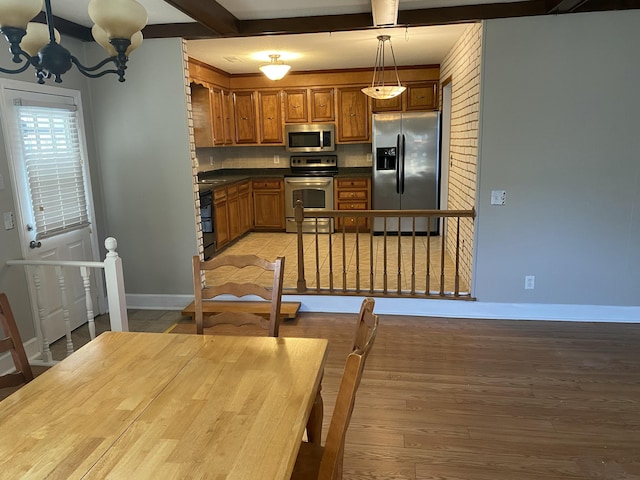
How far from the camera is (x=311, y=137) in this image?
7.27 metres

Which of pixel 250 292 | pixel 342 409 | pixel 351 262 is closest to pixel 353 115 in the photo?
pixel 351 262

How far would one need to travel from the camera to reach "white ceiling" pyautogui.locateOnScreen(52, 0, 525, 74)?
140 inches

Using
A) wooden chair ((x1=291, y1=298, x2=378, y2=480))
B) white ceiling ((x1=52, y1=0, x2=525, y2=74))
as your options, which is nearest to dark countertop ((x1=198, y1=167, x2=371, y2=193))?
white ceiling ((x1=52, y1=0, x2=525, y2=74))

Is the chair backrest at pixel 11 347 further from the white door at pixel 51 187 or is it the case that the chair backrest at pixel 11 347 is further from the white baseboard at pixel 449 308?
the white baseboard at pixel 449 308

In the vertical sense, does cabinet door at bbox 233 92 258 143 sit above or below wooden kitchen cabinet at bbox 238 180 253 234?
above

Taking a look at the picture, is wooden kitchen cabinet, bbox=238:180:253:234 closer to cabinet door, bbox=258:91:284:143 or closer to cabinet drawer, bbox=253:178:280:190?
cabinet drawer, bbox=253:178:280:190

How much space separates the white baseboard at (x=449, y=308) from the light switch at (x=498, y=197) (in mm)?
870

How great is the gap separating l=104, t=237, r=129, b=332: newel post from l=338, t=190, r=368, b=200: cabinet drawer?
15.0 ft

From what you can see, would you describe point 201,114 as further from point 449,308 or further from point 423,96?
point 449,308

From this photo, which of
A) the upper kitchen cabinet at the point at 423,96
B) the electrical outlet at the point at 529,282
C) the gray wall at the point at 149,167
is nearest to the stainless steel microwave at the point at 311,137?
the upper kitchen cabinet at the point at 423,96

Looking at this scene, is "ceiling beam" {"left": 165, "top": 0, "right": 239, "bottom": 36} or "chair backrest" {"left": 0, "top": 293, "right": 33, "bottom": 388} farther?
"ceiling beam" {"left": 165, "top": 0, "right": 239, "bottom": 36}

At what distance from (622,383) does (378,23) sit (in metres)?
2.93

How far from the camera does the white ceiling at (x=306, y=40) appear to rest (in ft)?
11.7

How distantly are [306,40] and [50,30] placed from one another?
11.3 ft
